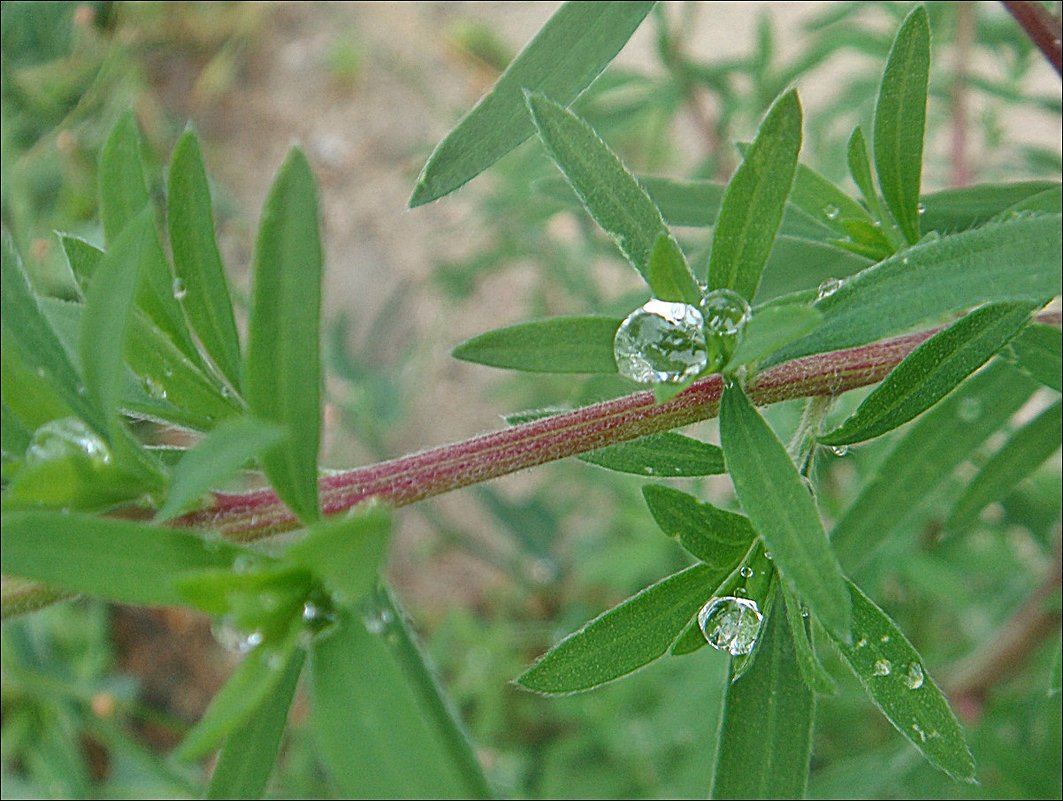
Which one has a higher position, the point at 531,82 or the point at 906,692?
the point at 531,82

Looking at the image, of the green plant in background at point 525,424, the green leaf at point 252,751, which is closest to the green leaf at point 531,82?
the green plant in background at point 525,424

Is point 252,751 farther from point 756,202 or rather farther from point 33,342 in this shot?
point 756,202

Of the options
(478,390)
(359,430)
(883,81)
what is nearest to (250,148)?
(478,390)

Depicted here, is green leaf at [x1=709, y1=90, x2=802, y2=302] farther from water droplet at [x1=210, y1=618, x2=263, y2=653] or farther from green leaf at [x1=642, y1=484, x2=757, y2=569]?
water droplet at [x1=210, y1=618, x2=263, y2=653]

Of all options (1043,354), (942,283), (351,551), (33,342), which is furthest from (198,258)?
(1043,354)

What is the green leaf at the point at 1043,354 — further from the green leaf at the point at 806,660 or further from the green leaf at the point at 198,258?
the green leaf at the point at 198,258

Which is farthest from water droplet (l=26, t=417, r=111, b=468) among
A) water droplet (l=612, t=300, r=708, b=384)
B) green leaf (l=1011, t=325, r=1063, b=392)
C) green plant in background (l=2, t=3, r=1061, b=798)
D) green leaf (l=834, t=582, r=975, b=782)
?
green leaf (l=1011, t=325, r=1063, b=392)
